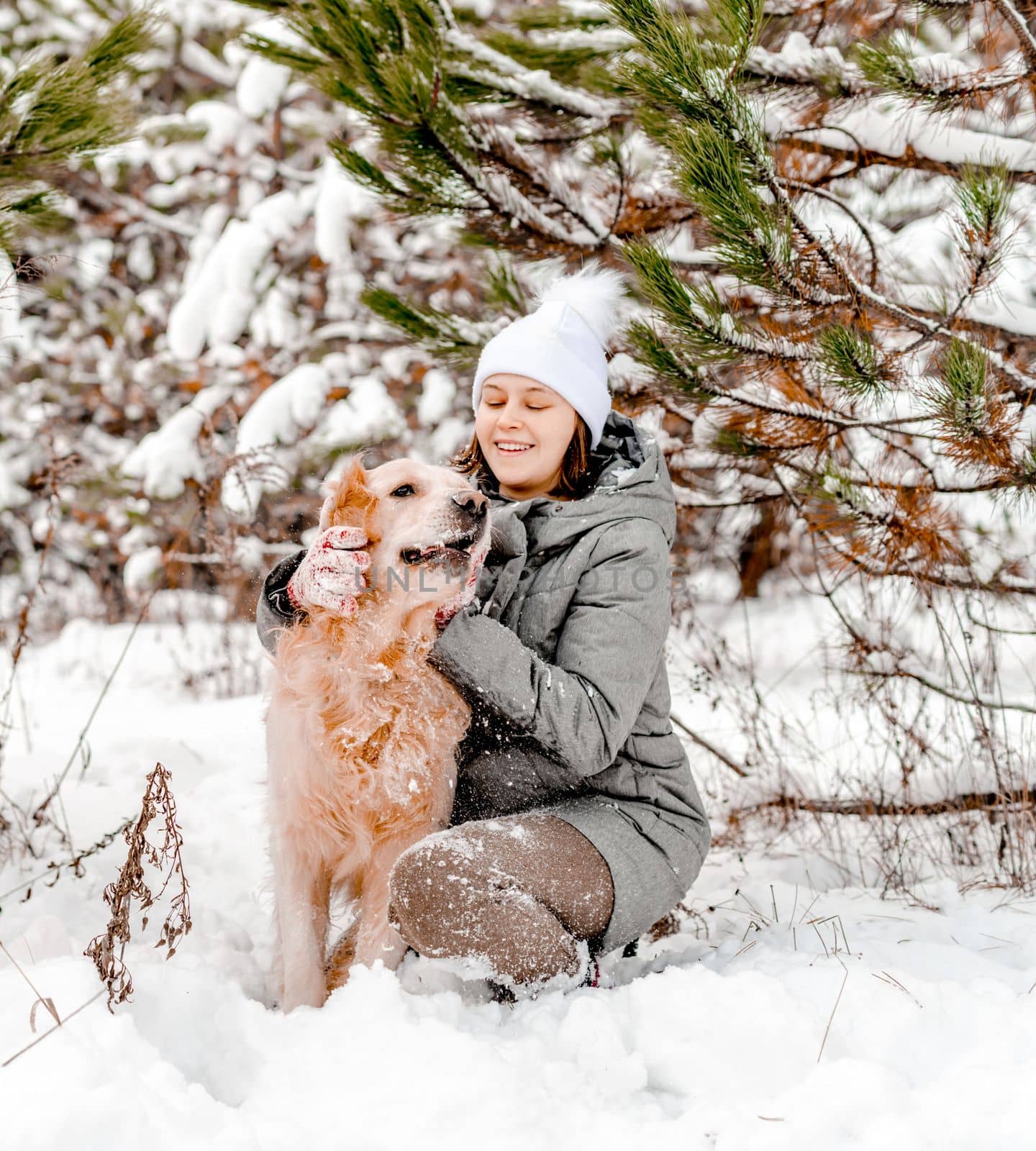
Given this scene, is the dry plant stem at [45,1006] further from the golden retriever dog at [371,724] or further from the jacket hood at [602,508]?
the jacket hood at [602,508]

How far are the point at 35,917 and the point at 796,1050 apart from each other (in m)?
1.86

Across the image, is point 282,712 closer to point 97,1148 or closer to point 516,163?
point 97,1148

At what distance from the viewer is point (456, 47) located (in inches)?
113

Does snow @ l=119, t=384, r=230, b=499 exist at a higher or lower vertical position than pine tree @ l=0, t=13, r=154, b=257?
lower

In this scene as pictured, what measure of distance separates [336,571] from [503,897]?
2.47ft

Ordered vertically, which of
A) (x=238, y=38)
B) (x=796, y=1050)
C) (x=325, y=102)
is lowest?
(x=796, y=1050)

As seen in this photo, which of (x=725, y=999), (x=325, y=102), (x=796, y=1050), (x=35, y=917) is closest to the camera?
(x=796, y=1050)

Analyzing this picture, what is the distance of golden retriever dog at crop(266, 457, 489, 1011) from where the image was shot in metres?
2.08

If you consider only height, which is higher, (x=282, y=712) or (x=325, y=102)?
(x=325, y=102)

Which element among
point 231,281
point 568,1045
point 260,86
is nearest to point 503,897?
point 568,1045

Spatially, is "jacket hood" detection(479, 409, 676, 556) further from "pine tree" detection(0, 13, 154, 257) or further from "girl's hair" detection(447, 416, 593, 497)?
"pine tree" detection(0, 13, 154, 257)

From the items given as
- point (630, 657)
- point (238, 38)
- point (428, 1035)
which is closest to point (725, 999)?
point (428, 1035)

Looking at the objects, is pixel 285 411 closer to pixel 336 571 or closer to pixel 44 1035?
pixel 336 571

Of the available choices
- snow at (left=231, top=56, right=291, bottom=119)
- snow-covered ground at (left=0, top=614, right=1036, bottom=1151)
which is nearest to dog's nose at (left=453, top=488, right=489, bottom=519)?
snow-covered ground at (left=0, top=614, right=1036, bottom=1151)
